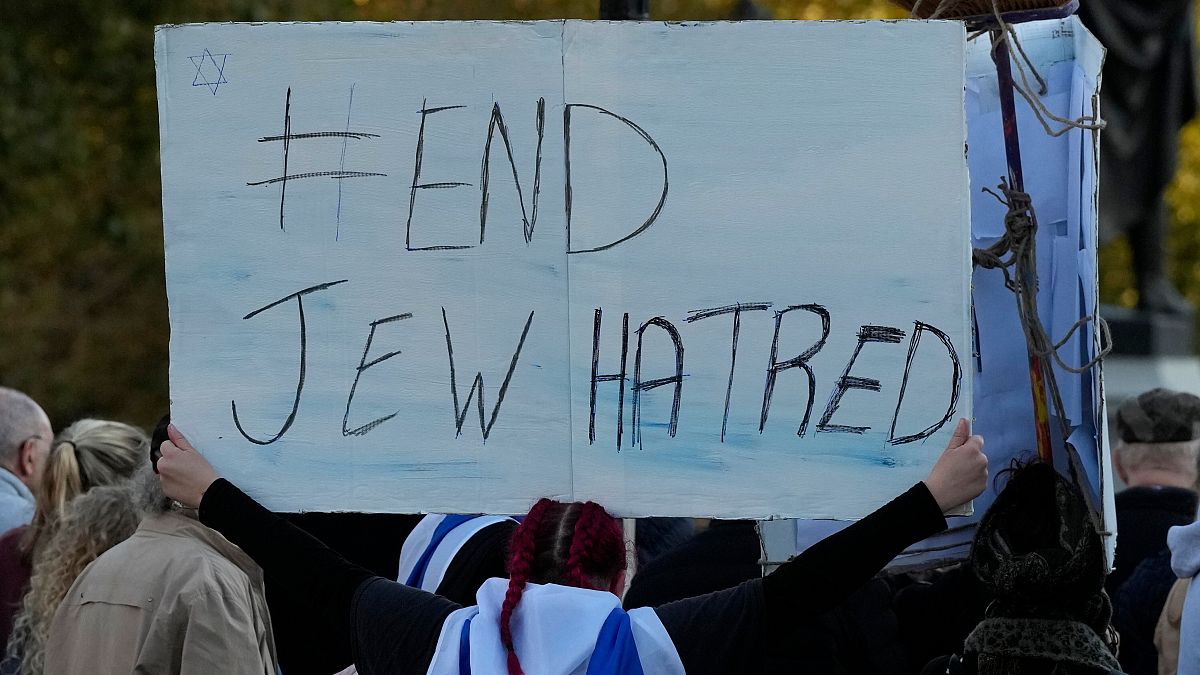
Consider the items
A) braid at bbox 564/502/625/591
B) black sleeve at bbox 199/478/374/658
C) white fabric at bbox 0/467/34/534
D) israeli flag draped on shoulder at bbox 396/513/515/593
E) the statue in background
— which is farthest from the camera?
the statue in background

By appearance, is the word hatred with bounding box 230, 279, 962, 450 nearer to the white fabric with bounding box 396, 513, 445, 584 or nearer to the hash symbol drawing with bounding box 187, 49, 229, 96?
the hash symbol drawing with bounding box 187, 49, 229, 96

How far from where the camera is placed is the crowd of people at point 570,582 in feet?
7.70

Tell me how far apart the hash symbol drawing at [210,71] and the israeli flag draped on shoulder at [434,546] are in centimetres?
104

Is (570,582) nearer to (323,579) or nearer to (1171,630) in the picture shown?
(323,579)

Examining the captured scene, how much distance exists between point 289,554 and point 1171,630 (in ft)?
6.33

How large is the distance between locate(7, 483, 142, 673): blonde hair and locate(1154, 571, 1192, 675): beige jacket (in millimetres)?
2249

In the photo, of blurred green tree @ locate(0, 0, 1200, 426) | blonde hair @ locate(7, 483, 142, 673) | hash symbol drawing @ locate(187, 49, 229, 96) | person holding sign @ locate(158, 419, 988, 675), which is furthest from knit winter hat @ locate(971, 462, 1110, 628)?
blurred green tree @ locate(0, 0, 1200, 426)

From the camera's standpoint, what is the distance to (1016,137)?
277cm

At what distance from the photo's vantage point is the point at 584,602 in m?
2.29

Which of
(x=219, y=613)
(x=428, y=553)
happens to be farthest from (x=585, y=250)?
(x=219, y=613)

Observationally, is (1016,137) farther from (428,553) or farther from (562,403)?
(428,553)

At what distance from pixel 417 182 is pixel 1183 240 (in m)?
19.4

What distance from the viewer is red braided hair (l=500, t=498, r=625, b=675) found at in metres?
2.32

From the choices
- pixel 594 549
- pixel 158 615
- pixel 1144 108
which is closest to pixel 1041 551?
pixel 594 549
